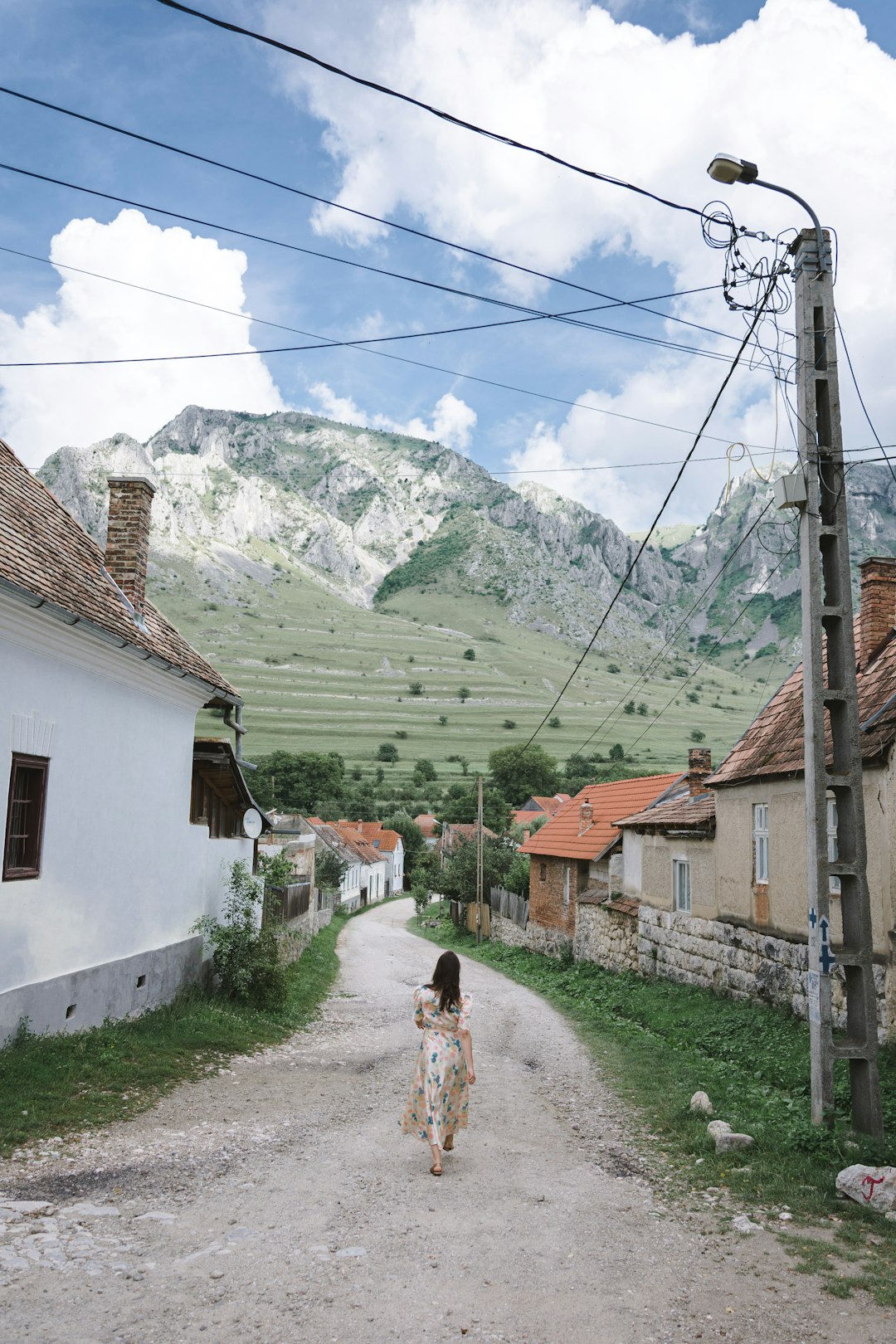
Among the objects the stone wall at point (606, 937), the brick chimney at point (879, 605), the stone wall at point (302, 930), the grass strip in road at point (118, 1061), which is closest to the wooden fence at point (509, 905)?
the stone wall at point (606, 937)

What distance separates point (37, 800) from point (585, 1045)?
848 centimetres

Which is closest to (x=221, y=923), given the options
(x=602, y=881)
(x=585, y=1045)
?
(x=585, y=1045)

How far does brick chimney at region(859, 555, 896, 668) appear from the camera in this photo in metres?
13.7

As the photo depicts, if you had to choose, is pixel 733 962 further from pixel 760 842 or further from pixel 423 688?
pixel 423 688

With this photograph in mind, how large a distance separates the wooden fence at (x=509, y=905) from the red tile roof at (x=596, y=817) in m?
2.48

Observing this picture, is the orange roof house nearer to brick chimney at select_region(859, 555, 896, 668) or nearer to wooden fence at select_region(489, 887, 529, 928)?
wooden fence at select_region(489, 887, 529, 928)

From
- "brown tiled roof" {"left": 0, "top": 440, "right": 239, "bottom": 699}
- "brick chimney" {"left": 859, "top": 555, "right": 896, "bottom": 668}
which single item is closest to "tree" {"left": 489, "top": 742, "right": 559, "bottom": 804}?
"brick chimney" {"left": 859, "top": 555, "right": 896, "bottom": 668}

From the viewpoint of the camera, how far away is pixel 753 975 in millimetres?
13992

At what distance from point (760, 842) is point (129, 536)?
1060 centimetres

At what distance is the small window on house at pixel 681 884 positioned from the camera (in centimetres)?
1770

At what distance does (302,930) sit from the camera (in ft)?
97.8

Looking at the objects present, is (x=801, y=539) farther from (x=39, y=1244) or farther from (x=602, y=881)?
(x=602, y=881)

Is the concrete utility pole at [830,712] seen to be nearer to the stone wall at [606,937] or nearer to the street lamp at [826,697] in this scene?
the street lamp at [826,697]

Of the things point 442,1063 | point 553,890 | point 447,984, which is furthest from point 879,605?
point 553,890
